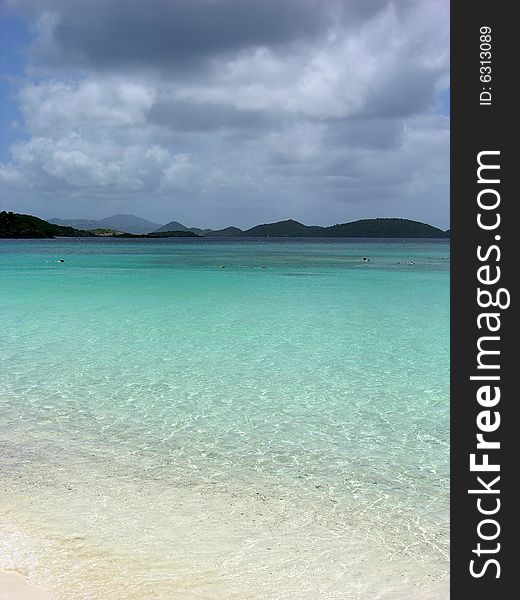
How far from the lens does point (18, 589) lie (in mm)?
4242

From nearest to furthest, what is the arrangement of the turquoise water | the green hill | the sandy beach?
the sandy beach < the turquoise water < the green hill

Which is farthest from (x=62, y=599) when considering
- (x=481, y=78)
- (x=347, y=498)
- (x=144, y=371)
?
(x=144, y=371)

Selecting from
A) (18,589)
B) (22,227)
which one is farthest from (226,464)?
(22,227)

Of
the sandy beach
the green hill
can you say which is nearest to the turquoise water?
the sandy beach

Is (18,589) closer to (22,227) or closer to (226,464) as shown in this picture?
(226,464)

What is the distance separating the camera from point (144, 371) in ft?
38.4

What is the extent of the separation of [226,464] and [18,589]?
2960 millimetres

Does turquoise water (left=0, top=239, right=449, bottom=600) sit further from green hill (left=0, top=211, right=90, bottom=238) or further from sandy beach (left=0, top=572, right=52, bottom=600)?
green hill (left=0, top=211, right=90, bottom=238)

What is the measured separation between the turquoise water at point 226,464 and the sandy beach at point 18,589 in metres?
0.12

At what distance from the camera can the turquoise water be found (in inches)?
186

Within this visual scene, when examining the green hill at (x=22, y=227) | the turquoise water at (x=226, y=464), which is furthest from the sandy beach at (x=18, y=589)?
the green hill at (x=22, y=227)

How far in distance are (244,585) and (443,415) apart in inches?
202

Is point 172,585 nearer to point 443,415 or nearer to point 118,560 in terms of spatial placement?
point 118,560

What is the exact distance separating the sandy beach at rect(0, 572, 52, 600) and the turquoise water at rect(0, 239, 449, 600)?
123 millimetres
